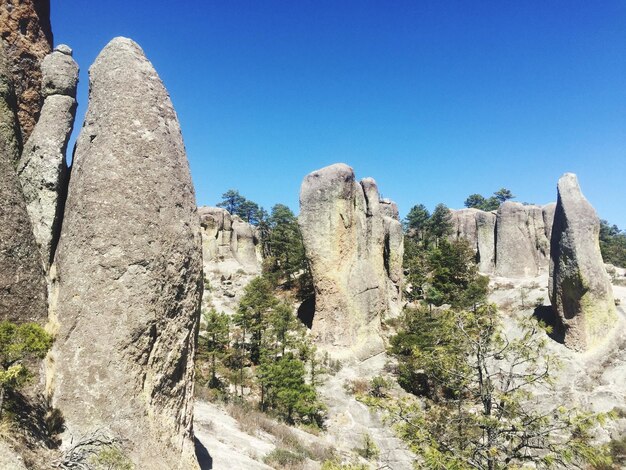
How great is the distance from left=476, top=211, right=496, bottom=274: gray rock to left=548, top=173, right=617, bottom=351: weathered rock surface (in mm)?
19014

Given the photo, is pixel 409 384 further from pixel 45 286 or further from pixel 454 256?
pixel 45 286

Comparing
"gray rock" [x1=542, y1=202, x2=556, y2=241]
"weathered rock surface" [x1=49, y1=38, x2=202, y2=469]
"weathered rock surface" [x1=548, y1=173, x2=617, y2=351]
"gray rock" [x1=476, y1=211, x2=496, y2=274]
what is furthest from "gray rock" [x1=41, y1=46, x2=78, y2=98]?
"gray rock" [x1=542, y1=202, x2=556, y2=241]

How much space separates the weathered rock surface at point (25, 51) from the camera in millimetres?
7359

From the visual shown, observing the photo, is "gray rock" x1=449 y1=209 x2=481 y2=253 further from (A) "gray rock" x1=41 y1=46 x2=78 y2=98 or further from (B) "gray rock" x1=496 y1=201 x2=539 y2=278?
(A) "gray rock" x1=41 y1=46 x2=78 y2=98

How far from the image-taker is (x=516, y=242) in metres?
37.5

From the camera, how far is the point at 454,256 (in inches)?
1266

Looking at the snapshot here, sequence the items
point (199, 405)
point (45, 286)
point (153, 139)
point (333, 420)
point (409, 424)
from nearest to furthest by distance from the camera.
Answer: point (45, 286) → point (153, 139) → point (409, 424) → point (199, 405) → point (333, 420)

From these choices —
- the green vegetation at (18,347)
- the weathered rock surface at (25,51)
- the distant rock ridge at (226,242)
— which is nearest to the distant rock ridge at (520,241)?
the distant rock ridge at (226,242)

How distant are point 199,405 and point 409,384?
437 inches

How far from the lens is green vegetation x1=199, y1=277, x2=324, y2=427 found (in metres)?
17.4

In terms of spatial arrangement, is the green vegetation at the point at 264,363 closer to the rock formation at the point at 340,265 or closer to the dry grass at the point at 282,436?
the dry grass at the point at 282,436

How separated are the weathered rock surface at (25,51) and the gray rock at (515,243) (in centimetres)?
3820

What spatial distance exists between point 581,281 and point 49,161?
23539mm

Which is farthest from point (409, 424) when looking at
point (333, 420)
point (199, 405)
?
point (333, 420)
